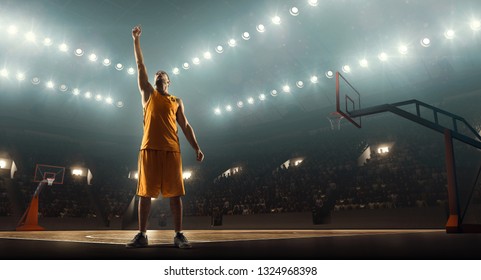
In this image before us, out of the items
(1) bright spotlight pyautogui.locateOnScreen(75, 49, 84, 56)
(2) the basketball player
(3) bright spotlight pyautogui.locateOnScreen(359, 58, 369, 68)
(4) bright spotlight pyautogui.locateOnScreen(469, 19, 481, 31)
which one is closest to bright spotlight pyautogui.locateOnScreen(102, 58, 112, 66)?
(1) bright spotlight pyautogui.locateOnScreen(75, 49, 84, 56)

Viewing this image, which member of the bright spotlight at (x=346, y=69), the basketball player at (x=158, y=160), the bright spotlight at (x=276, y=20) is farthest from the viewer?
the bright spotlight at (x=346, y=69)

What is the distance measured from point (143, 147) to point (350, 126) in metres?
18.1

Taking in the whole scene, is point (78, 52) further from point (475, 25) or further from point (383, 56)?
point (475, 25)

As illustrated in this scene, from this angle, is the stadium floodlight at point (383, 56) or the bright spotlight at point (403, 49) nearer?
the bright spotlight at point (403, 49)

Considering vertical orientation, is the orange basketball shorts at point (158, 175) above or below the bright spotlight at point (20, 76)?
below

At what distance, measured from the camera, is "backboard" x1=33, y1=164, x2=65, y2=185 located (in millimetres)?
16038

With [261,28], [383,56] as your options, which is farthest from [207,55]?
[383,56]

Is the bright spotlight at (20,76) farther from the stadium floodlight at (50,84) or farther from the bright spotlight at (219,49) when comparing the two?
the bright spotlight at (219,49)

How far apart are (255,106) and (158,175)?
55.5 feet

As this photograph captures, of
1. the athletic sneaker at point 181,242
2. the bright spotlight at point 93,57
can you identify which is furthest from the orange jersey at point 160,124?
the bright spotlight at point 93,57

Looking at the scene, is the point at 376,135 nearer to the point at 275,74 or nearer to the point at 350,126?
the point at 350,126

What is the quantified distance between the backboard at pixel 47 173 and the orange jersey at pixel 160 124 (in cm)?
1450

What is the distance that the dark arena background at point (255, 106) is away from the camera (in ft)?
39.1

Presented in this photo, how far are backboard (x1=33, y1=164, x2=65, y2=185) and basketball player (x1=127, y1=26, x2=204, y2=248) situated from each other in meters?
14.5
